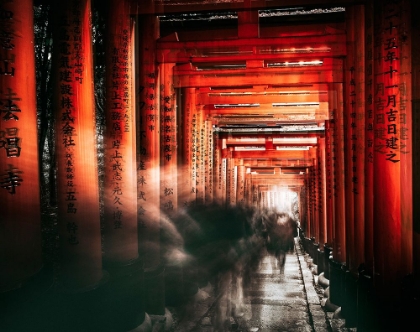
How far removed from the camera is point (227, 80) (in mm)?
9109

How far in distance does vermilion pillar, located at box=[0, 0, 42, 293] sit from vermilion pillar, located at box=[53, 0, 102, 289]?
0.78m

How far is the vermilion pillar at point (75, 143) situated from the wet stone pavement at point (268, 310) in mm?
2955

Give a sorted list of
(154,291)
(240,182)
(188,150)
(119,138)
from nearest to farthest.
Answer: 1. (119,138)
2. (154,291)
3. (188,150)
4. (240,182)

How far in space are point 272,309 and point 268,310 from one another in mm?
137

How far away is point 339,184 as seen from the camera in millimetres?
7930

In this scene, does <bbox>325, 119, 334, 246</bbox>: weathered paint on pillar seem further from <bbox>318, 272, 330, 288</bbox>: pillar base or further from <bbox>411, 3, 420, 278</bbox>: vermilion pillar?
<bbox>411, 3, 420, 278</bbox>: vermilion pillar

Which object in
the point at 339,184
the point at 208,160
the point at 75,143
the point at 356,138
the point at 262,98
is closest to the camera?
the point at 75,143

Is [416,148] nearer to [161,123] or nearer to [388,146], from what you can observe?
[388,146]

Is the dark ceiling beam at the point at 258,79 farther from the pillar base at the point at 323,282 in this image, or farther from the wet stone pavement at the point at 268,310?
the pillar base at the point at 323,282

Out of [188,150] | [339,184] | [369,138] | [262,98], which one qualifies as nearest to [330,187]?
[339,184]

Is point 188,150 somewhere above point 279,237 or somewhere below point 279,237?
above

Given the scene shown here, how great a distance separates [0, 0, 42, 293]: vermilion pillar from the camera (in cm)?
352

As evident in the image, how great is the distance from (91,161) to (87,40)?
54.0 inches

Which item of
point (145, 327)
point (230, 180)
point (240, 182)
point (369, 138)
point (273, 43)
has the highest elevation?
point (273, 43)
